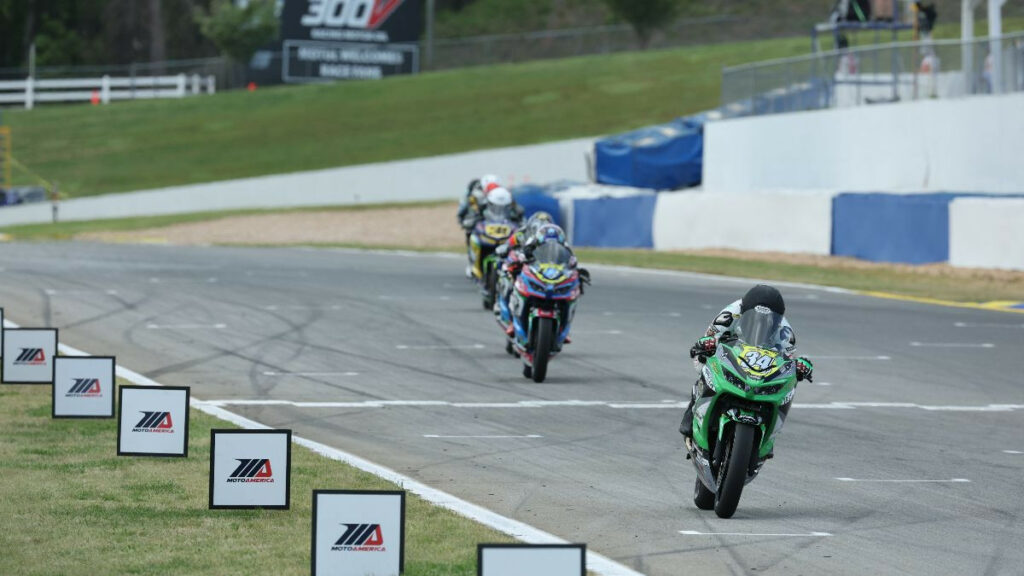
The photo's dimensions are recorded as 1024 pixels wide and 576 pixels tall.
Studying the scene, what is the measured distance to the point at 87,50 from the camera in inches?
3307

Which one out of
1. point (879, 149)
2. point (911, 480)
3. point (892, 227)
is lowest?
point (911, 480)

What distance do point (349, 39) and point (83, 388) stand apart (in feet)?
182

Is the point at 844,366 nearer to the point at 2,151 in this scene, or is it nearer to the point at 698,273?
the point at 698,273

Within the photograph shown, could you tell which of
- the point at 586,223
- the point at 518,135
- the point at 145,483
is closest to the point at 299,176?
the point at 518,135

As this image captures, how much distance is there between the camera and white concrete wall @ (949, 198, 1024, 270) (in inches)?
1047

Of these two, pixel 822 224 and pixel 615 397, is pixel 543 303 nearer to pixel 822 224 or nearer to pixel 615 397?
pixel 615 397

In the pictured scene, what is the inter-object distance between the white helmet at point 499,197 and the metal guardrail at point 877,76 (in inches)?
483

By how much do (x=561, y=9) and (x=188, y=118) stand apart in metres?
28.3

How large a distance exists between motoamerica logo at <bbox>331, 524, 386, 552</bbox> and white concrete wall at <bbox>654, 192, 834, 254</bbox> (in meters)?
24.8

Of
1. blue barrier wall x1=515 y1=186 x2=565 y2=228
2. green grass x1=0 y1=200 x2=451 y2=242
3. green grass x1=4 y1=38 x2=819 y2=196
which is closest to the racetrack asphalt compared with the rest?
blue barrier wall x1=515 y1=186 x2=565 y2=228

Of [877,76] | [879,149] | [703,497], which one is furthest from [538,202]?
[703,497]

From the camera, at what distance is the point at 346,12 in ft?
215

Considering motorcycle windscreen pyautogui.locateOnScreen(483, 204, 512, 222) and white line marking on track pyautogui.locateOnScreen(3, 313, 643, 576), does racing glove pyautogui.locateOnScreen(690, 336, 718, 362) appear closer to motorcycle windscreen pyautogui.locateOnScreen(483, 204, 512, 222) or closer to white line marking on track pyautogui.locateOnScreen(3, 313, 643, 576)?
white line marking on track pyautogui.locateOnScreen(3, 313, 643, 576)

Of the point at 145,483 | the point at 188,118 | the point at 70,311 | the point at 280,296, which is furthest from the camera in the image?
the point at 188,118
